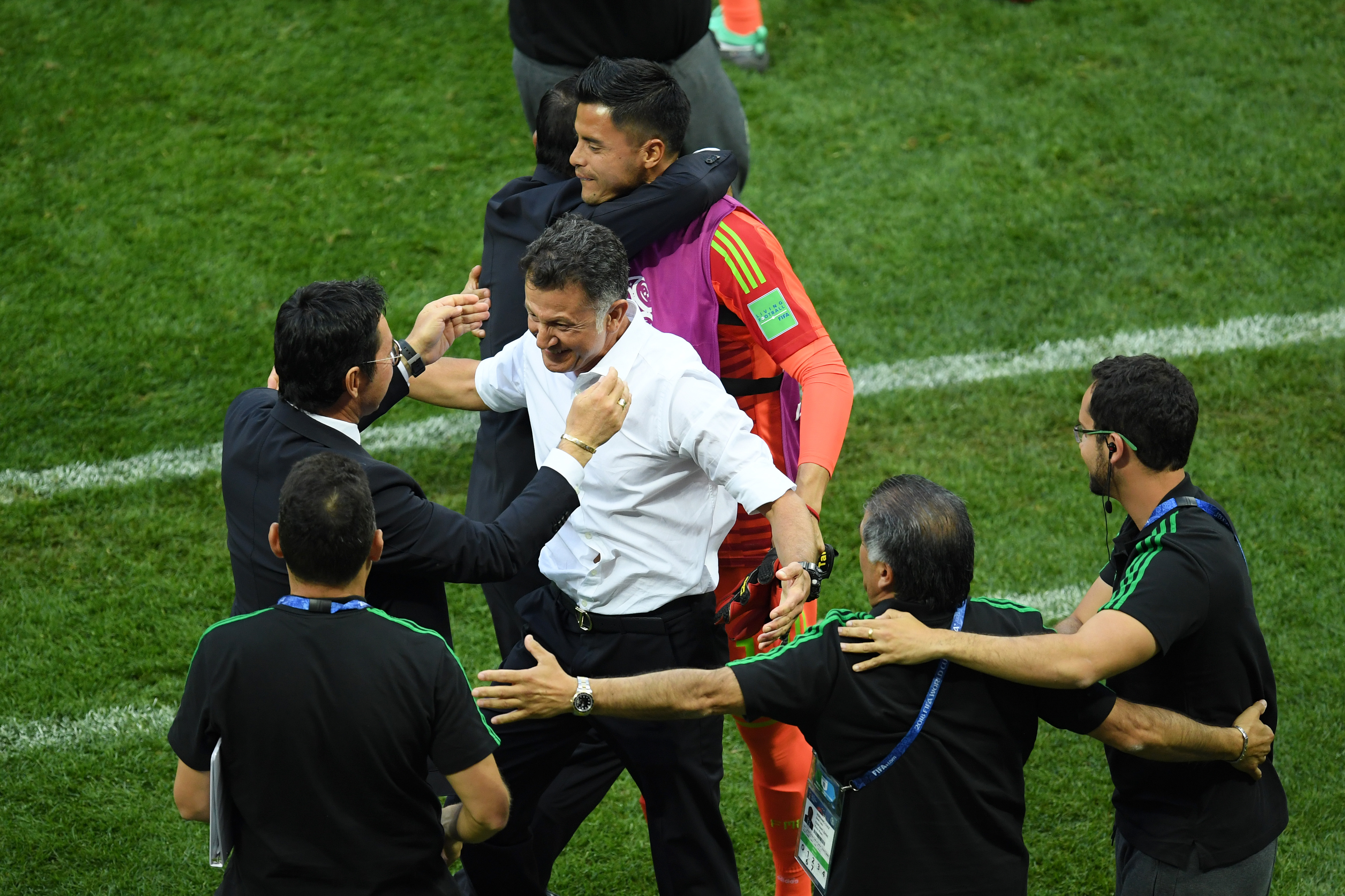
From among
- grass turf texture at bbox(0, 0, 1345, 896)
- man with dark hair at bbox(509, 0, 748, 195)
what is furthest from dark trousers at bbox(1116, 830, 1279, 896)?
man with dark hair at bbox(509, 0, 748, 195)

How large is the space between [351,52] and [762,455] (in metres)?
6.49

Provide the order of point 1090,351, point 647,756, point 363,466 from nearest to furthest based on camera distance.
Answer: point 363,466, point 647,756, point 1090,351

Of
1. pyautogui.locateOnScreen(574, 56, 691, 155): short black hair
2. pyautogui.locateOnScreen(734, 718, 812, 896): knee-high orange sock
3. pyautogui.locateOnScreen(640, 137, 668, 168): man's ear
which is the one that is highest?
pyautogui.locateOnScreen(574, 56, 691, 155): short black hair

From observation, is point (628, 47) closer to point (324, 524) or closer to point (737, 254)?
point (737, 254)

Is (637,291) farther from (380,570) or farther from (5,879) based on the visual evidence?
(5,879)

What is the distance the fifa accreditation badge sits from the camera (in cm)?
298

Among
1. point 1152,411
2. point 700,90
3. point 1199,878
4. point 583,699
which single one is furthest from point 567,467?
point 700,90

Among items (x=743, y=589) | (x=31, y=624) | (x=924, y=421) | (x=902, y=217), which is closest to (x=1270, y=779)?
(x=743, y=589)

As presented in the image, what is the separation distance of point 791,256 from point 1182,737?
5.04m

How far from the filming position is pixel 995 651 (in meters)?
2.83

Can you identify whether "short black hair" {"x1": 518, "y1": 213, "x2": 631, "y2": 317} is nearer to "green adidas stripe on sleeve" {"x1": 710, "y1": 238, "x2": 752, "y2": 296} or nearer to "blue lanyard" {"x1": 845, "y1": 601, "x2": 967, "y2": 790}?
"green adidas stripe on sleeve" {"x1": 710, "y1": 238, "x2": 752, "y2": 296}

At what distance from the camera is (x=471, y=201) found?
26.4ft

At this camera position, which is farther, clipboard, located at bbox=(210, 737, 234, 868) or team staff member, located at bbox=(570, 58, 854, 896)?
team staff member, located at bbox=(570, 58, 854, 896)

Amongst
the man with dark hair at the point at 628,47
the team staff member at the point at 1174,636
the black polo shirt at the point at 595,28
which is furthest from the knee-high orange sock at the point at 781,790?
the black polo shirt at the point at 595,28
